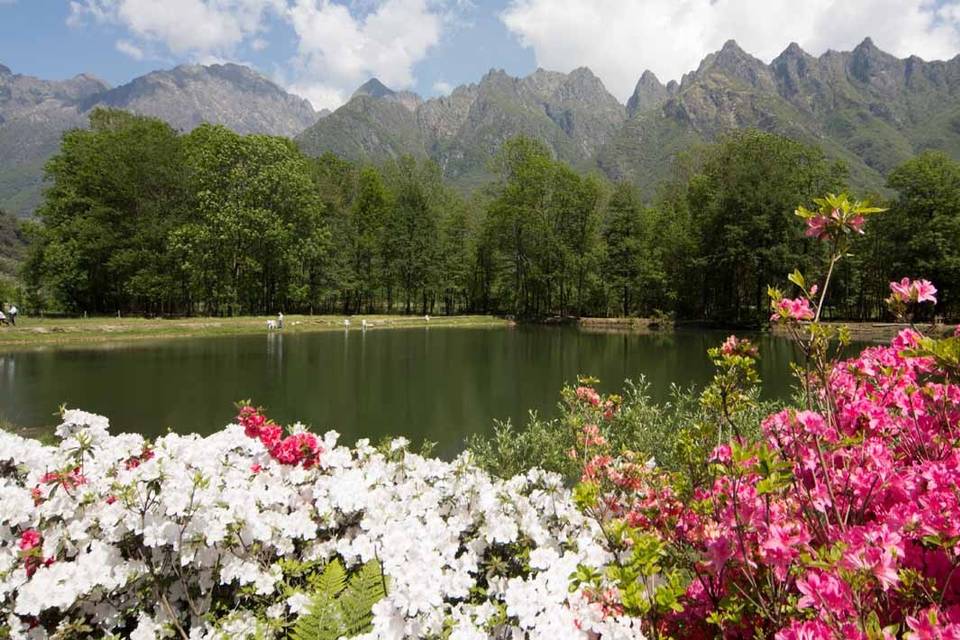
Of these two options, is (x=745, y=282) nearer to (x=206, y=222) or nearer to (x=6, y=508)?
(x=206, y=222)

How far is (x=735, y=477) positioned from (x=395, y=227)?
4859cm

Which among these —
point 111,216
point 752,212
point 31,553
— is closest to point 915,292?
point 31,553

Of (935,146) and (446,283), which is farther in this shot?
(935,146)

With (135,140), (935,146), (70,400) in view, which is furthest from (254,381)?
(935,146)

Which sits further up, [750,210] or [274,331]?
[750,210]

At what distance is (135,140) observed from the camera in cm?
3769

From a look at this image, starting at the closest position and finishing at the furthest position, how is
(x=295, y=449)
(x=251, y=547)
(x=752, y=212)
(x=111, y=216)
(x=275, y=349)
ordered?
(x=251, y=547) < (x=295, y=449) < (x=275, y=349) < (x=111, y=216) < (x=752, y=212)

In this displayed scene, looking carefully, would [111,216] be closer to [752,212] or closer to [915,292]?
[915,292]

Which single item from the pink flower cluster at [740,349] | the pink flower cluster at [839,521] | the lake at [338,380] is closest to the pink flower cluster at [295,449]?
the pink flower cluster at [839,521]

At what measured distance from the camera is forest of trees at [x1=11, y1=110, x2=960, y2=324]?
37.7m

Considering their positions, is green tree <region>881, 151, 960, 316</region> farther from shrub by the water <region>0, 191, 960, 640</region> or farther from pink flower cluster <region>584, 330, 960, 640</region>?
shrub by the water <region>0, 191, 960, 640</region>

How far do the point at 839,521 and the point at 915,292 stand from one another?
1.18 m

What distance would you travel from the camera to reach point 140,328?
2859cm

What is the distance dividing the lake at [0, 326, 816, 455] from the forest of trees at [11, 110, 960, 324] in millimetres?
14768
